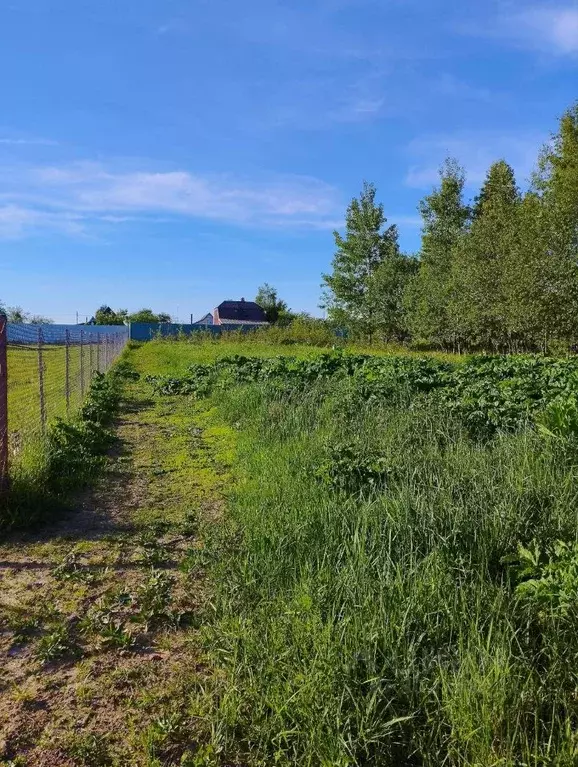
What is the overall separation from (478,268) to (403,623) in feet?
95.6

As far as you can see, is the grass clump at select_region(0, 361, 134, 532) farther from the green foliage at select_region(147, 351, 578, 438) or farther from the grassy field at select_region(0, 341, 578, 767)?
the green foliage at select_region(147, 351, 578, 438)

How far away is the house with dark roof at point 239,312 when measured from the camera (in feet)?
278

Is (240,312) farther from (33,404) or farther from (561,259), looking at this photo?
(33,404)

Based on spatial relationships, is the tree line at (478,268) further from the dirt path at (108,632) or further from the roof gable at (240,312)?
the roof gable at (240,312)

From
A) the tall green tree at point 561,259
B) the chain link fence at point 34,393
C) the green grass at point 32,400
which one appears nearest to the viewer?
the chain link fence at point 34,393

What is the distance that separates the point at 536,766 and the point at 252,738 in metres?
1.10

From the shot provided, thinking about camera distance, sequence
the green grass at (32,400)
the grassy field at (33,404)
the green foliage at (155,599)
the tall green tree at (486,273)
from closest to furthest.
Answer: the green foliage at (155,599), the grassy field at (33,404), the green grass at (32,400), the tall green tree at (486,273)

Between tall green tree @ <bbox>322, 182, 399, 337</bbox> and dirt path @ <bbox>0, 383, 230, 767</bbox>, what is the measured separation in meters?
40.4

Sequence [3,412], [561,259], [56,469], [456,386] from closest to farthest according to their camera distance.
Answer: [3,412] < [56,469] < [456,386] < [561,259]

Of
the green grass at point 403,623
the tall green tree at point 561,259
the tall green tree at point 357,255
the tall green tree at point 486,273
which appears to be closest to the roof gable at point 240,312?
the tall green tree at point 357,255

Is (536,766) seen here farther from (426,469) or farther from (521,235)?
(521,235)

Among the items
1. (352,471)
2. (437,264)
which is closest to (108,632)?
(352,471)

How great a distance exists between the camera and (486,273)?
2908 cm

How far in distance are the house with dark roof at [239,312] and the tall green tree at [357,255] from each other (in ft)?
126
